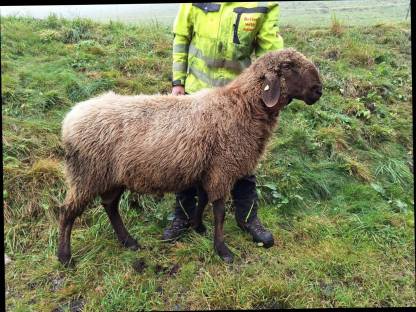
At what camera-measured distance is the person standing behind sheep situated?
4.16 metres

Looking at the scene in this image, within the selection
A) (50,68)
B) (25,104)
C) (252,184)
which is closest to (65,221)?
(252,184)

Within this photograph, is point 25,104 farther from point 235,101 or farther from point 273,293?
point 273,293

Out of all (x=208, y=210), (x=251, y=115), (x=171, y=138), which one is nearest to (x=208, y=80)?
(x=251, y=115)

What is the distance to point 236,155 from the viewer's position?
406 centimetres

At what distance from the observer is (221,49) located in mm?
4301

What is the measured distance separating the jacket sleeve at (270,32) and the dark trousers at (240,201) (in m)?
1.51

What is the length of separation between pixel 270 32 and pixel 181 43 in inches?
40.4

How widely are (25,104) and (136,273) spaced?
3.34 meters

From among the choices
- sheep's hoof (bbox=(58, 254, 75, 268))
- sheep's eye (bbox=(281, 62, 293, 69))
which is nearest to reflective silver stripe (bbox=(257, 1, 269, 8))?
sheep's eye (bbox=(281, 62, 293, 69))

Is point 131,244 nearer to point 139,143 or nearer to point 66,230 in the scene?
point 66,230

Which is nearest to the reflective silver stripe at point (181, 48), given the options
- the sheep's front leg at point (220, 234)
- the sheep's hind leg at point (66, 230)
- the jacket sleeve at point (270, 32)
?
the jacket sleeve at point (270, 32)

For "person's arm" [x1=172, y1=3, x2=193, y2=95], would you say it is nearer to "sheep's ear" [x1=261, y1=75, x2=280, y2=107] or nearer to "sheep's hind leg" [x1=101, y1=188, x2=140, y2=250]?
"sheep's ear" [x1=261, y1=75, x2=280, y2=107]

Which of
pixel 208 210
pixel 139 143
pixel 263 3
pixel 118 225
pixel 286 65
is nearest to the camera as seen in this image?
pixel 139 143

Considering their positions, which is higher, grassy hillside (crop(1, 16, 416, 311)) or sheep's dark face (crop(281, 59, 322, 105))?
sheep's dark face (crop(281, 59, 322, 105))
